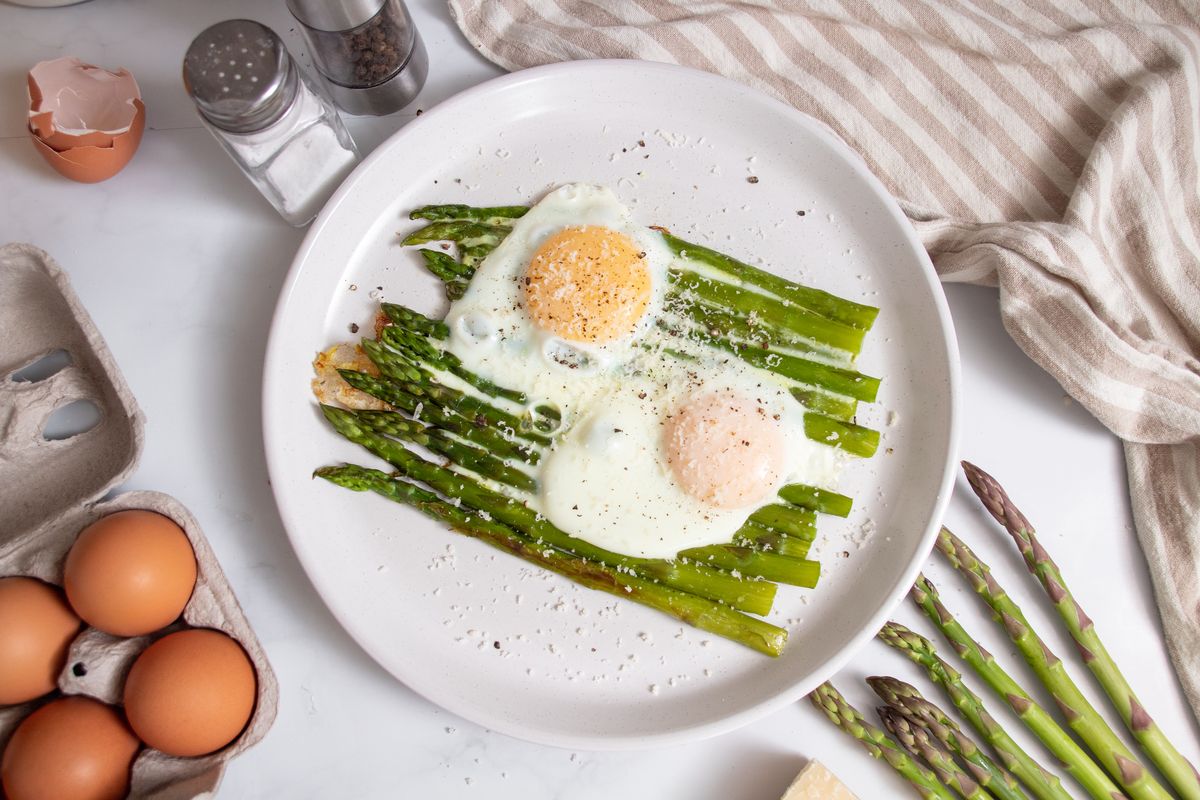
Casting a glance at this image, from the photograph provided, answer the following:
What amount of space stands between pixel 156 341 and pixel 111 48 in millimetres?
1081

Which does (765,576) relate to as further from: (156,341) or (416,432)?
(156,341)

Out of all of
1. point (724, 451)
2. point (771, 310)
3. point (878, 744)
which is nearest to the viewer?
point (724, 451)

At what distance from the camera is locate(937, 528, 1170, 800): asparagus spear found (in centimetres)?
272

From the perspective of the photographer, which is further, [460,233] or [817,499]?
[460,233]

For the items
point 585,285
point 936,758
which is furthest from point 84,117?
point 936,758

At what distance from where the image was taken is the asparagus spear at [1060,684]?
107 inches

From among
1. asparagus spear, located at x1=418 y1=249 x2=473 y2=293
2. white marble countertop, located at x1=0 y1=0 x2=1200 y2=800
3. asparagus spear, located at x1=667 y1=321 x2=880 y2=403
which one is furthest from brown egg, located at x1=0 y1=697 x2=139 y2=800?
asparagus spear, located at x1=667 y1=321 x2=880 y2=403

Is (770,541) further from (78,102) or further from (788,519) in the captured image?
(78,102)

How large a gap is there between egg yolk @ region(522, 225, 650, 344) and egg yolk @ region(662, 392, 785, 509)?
0.37 meters

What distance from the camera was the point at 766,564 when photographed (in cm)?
270

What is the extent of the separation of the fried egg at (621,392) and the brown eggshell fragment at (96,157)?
49.1 inches

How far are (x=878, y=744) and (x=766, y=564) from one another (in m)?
0.66

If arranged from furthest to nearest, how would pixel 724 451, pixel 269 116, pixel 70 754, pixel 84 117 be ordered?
pixel 84 117, pixel 724 451, pixel 269 116, pixel 70 754

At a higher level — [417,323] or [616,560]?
[417,323]
